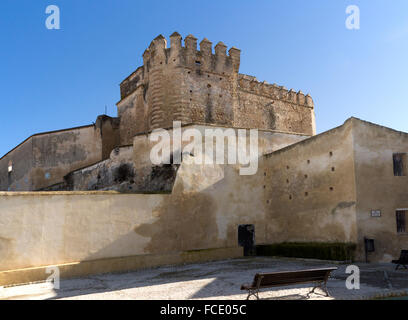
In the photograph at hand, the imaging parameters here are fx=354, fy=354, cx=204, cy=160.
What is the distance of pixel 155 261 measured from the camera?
11844 millimetres

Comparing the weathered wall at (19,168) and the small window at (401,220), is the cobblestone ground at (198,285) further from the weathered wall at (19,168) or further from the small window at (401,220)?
the weathered wall at (19,168)

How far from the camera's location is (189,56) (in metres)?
20.9

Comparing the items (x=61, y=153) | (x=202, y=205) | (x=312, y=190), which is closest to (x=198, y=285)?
(x=202, y=205)

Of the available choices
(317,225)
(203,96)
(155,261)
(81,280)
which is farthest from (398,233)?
(203,96)

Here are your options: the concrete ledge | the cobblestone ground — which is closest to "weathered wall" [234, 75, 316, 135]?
the concrete ledge

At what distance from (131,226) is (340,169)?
23.9 feet

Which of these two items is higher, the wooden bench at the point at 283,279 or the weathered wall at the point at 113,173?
the weathered wall at the point at 113,173

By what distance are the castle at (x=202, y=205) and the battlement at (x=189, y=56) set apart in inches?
7.3

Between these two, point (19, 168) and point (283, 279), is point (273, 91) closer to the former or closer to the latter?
point (19, 168)

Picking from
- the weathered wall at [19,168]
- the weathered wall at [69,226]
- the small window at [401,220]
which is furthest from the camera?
the weathered wall at [19,168]

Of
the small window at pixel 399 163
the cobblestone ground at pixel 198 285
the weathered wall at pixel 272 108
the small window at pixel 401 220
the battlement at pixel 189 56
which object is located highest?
the battlement at pixel 189 56

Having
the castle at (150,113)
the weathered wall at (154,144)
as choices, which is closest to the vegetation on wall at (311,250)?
the weathered wall at (154,144)

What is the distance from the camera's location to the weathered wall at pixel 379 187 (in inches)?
441

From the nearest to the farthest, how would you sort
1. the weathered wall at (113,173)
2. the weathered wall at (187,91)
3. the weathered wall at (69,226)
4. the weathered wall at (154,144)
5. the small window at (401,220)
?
Result: the weathered wall at (69,226) < the small window at (401,220) < the weathered wall at (154,144) < the weathered wall at (113,173) < the weathered wall at (187,91)
